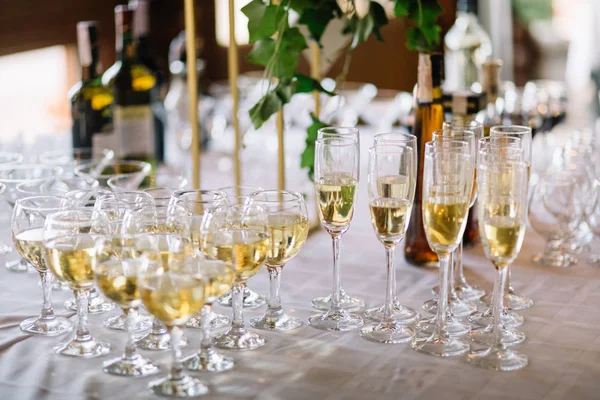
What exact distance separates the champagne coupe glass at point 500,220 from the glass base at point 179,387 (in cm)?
39

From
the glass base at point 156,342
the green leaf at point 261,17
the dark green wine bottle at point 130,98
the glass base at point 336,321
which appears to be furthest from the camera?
the dark green wine bottle at point 130,98

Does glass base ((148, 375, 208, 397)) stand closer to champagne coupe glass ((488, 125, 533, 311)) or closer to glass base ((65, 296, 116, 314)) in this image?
glass base ((65, 296, 116, 314))

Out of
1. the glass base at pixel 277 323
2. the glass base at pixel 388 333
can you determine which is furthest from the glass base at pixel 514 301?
the glass base at pixel 277 323

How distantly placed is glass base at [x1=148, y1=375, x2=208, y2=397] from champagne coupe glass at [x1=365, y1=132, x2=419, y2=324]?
40 cm

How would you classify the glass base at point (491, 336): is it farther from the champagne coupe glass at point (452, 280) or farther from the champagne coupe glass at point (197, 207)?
the champagne coupe glass at point (197, 207)

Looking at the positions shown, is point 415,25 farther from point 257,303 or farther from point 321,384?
point 321,384

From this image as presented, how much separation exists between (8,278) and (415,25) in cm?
93

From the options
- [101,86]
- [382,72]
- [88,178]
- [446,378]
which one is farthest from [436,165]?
[382,72]

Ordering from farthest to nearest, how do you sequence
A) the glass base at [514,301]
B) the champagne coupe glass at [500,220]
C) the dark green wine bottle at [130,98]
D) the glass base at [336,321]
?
the dark green wine bottle at [130,98], the glass base at [514,301], the glass base at [336,321], the champagne coupe glass at [500,220]

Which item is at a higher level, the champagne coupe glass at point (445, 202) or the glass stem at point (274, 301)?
the champagne coupe glass at point (445, 202)

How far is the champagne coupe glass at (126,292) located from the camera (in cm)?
113

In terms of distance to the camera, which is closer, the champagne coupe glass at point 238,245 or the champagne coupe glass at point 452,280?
the champagne coupe glass at point 238,245

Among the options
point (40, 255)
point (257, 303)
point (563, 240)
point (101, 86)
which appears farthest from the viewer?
point (101, 86)

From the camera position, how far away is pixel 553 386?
1.15 meters
